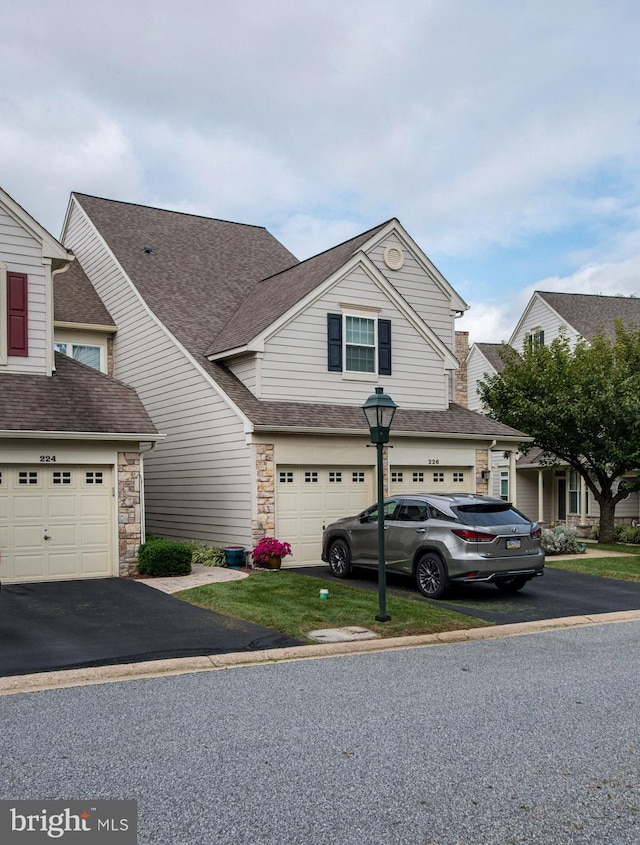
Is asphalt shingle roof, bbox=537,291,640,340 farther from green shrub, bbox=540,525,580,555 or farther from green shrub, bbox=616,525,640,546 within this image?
green shrub, bbox=540,525,580,555

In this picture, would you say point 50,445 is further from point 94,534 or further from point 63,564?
point 63,564

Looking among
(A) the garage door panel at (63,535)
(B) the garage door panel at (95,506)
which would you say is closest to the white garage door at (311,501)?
(B) the garage door panel at (95,506)

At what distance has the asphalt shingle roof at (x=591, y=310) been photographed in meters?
35.4

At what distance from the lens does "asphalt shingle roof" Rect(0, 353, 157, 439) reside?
623 inches

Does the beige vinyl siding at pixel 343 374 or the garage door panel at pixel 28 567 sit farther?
the beige vinyl siding at pixel 343 374

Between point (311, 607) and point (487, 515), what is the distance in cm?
350

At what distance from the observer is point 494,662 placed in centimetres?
962

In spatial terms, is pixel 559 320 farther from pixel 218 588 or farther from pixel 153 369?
pixel 218 588

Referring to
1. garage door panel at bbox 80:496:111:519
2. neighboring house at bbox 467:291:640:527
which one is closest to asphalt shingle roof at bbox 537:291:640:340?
neighboring house at bbox 467:291:640:527

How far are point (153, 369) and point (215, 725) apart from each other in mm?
15728

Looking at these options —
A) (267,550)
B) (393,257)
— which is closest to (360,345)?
(393,257)

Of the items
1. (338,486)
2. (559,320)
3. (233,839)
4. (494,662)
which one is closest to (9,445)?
(338,486)

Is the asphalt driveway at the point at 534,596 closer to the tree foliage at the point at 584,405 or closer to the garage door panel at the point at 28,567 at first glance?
the garage door panel at the point at 28,567

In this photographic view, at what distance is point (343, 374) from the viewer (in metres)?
20.3
